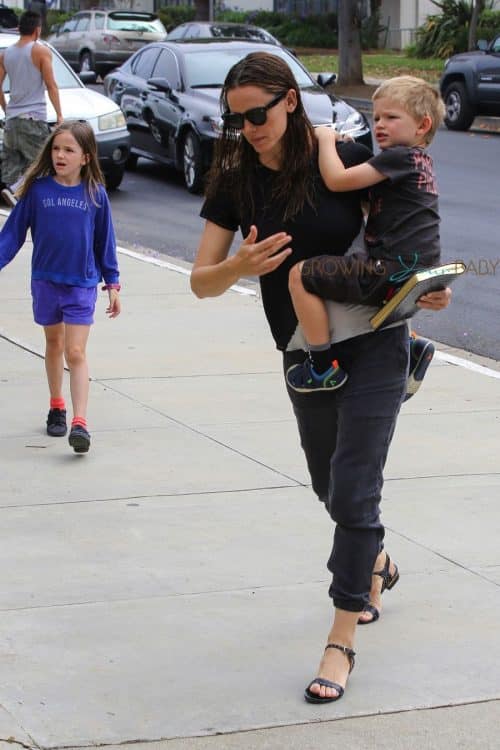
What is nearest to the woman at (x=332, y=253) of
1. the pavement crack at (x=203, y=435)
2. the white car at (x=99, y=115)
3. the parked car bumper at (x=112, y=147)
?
the pavement crack at (x=203, y=435)

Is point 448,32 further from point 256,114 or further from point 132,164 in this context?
point 256,114

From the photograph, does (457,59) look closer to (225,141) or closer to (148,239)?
(148,239)

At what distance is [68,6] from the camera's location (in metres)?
67.2

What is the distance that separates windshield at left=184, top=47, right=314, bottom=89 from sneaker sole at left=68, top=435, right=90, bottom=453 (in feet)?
36.4

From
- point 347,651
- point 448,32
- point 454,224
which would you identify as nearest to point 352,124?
point 454,224

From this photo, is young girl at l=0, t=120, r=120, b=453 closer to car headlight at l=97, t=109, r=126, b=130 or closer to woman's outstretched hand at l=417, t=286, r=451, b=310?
woman's outstretched hand at l=417, t=286, r=451, b=310

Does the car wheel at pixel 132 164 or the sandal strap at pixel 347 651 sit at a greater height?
the sandal strap at pixel 347 651

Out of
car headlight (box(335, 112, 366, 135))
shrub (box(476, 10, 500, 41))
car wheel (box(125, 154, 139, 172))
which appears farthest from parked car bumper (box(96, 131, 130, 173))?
shrub (box(476, 10, 500, 41))

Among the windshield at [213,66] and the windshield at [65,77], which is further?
the windshield at [213,66]

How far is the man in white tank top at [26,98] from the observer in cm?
1275

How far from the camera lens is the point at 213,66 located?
17641mm

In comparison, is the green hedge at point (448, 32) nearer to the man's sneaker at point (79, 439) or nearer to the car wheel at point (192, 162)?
the car wheel at point (192, 162)

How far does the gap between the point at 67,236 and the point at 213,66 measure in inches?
440

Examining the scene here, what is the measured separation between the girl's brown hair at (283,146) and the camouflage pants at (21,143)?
870 cm
